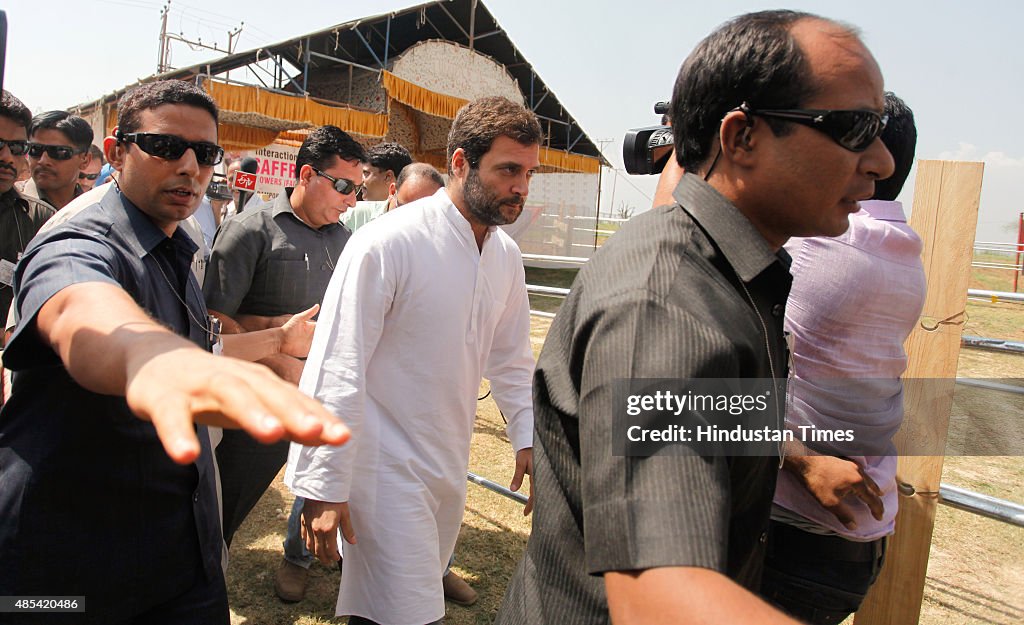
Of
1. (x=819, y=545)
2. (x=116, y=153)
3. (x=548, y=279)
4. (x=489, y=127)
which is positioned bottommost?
(x=548, y=279)

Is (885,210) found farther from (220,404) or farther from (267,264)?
(267,264)

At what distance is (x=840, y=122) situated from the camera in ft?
3.61

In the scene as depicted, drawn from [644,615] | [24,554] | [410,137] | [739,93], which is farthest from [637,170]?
[410,137]

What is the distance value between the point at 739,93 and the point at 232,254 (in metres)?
2.83

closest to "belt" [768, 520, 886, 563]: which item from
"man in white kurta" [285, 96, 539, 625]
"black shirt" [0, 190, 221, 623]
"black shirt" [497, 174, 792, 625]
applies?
"black shirt" [497, 174, 792, 625]

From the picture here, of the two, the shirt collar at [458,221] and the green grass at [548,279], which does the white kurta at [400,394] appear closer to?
the shirt collar at [458,221]

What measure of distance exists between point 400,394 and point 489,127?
1.17m

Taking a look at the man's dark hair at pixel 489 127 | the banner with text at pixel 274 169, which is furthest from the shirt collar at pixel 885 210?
the banner with text at pixel 274 169

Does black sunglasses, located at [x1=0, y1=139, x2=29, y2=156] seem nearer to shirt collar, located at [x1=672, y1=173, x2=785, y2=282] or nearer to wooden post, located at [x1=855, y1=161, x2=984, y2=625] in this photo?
shirt collar, located at [x1=672, y1=173, x2=785, y2=282]

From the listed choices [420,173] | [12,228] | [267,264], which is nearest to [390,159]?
[420,173]

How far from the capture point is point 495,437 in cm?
582

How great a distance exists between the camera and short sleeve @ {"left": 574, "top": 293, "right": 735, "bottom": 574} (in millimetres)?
791

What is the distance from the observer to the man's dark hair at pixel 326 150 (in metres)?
3.64

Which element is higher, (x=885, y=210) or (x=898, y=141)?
(x=898, y=141)
